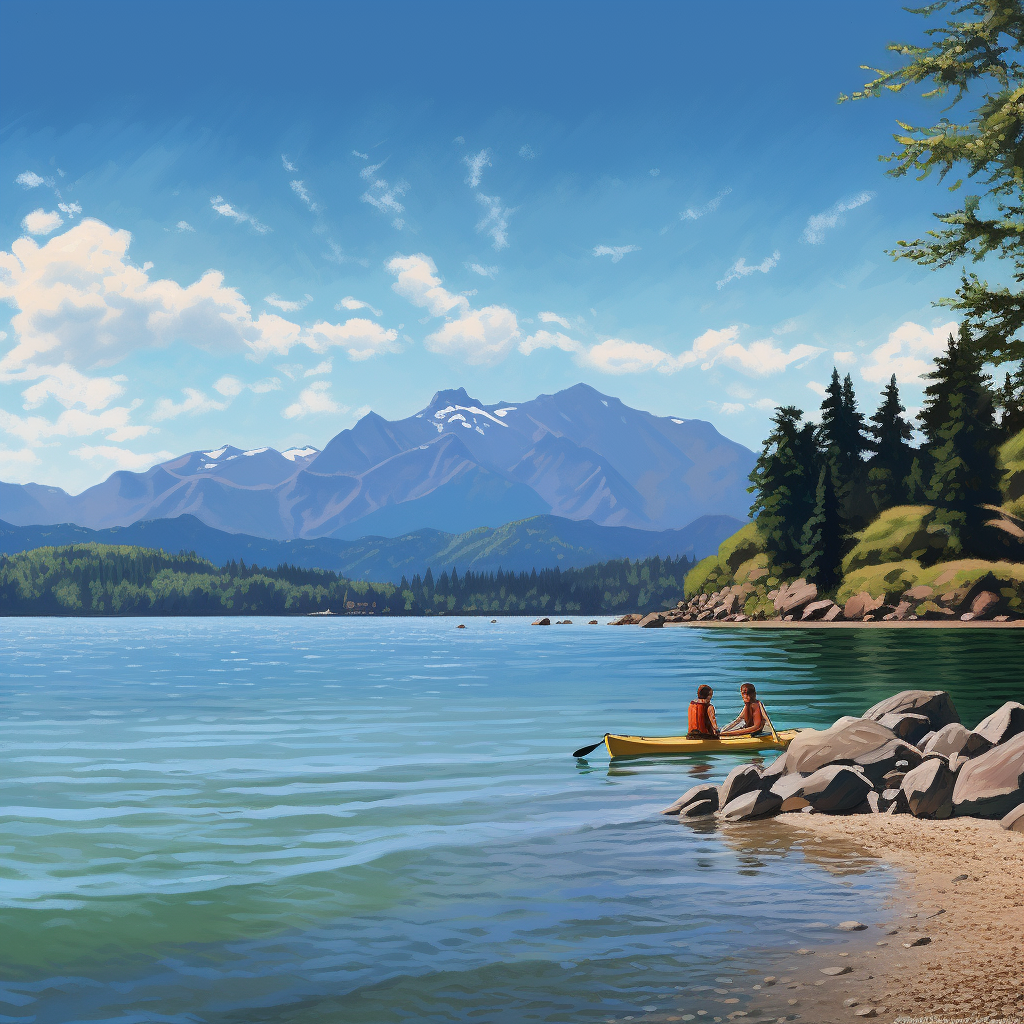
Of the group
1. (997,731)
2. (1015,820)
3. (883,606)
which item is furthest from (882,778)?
(883,606)

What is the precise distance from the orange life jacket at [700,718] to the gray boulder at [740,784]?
24.5 ft

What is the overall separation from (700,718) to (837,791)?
29.1ft

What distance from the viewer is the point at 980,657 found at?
211 ft

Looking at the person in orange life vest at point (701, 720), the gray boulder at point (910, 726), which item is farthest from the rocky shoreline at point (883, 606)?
the gray boulder at point (910, 726)

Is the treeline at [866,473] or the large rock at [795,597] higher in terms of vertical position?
the treeline at [866,473]

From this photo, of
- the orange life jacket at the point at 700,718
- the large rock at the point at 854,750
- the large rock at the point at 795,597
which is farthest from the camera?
the large rock at the point at 795,597

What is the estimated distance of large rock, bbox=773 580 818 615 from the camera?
129 metres

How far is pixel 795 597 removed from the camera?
428 feet

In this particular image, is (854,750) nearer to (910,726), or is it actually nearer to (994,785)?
(994,785)

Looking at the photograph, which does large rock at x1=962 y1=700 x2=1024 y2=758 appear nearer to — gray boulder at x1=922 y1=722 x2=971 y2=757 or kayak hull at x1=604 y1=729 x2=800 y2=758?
gray boulder at x1=922 y1=722 x2=971 y2=757

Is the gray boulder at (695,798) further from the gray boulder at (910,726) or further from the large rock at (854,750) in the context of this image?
the gray boulder at (910,726)

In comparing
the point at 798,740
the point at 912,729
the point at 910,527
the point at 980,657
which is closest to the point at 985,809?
the point at 798,740

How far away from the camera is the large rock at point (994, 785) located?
19062 millimetres

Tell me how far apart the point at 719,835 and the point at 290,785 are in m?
11.9
